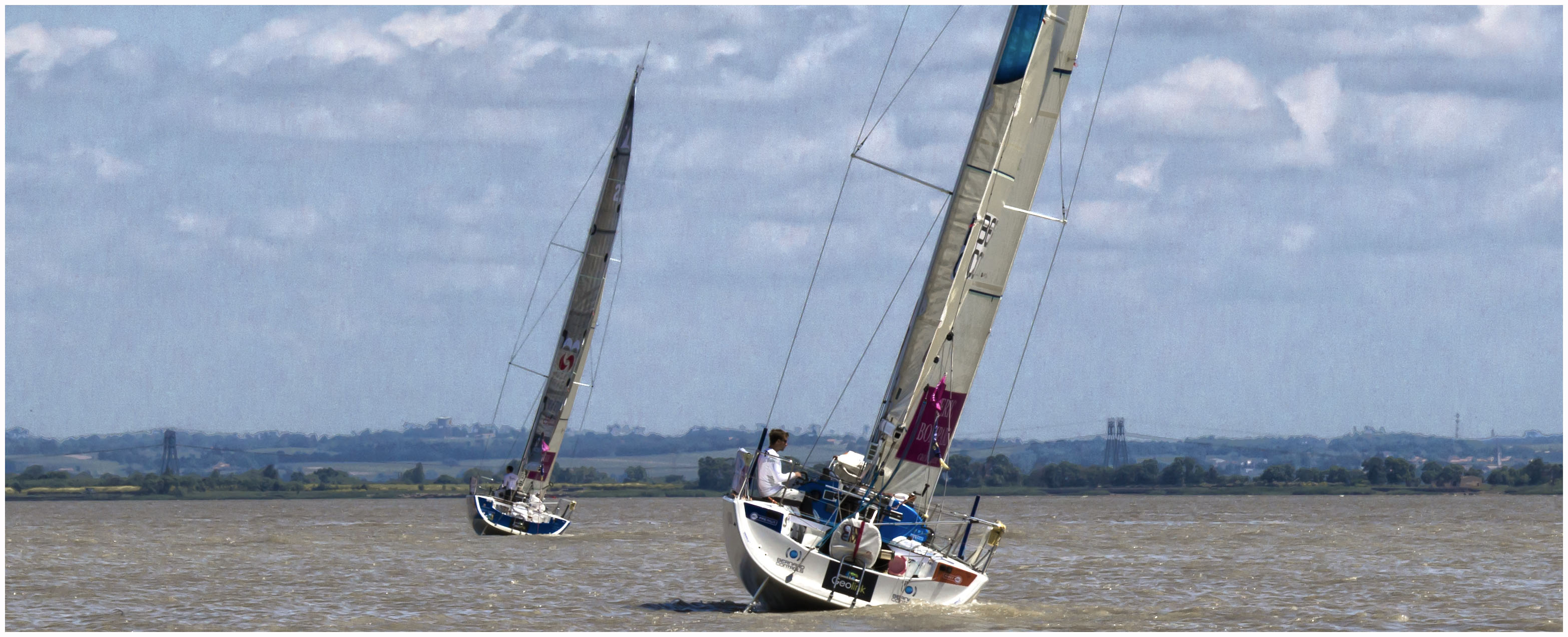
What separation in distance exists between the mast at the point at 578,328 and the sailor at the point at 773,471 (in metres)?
24.3

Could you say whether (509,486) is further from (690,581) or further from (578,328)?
(690,581)

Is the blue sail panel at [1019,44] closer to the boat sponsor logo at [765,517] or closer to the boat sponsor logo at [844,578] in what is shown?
the boat sponsor logo at [765,517]

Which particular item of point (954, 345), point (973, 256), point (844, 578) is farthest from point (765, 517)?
point (973, 256)

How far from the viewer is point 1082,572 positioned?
3359cm

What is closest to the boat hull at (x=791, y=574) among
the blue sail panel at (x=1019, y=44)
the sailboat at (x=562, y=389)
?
the blue sail panel at (x=1019, y=44)

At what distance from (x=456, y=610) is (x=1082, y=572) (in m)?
13.9

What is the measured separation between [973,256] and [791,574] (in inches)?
186

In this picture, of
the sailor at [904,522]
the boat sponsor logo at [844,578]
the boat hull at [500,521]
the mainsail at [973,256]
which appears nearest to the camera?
the boat sponsor logo at [844,578]

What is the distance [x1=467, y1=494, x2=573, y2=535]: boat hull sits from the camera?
44.7 metres

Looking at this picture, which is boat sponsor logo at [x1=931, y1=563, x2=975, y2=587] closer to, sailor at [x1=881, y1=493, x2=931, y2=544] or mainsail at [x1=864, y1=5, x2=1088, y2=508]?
sailor at [x1=881, y1=493, x2=931, y2=544]

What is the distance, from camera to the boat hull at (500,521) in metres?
44.7

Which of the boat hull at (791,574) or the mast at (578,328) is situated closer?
the boat hull at (791,574)

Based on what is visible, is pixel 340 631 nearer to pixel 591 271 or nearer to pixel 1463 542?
pixel 591 271

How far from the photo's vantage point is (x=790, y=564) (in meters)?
20.5
